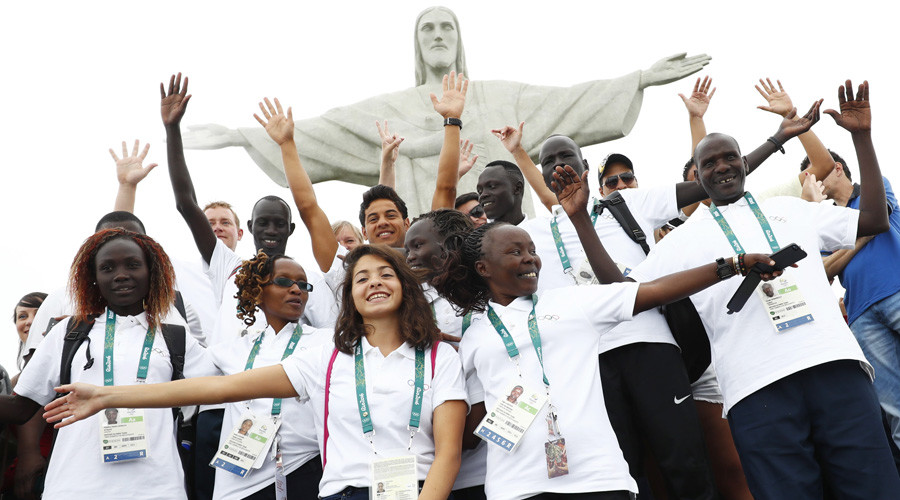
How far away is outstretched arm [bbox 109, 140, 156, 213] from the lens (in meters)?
5.43

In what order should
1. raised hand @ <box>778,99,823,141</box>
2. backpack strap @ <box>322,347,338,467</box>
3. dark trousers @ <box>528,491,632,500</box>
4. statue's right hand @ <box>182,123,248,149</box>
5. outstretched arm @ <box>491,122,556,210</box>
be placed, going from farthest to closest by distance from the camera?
statue's right hand @ <box>182,123,248,149</box>, outstretched arm @ <box>491,122,556,210</box>, raised hand @ <box>778,99,823,141</box>, backpack strap @ <box>322,347,338,467</box>, dark trousers @ <box>528,491,632,500</box>

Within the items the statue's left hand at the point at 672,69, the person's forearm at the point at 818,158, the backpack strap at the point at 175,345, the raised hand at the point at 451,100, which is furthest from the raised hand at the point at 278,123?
the statue's left hand at the point at 672,69

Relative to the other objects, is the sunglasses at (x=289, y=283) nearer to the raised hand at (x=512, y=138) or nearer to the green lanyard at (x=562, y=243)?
the green lanyard at (x=562, y=243)

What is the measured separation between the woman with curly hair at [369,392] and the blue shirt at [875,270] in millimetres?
2704

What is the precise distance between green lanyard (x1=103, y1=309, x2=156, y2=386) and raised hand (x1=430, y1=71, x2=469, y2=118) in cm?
238

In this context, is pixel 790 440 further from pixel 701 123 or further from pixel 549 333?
pixel 701 123

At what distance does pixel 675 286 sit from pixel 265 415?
1.88 meters

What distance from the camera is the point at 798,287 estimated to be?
3.35 m

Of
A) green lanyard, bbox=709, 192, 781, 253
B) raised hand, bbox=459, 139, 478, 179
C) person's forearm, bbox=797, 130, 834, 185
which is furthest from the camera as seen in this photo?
raised hand, bbox=459, 139, 478, 179

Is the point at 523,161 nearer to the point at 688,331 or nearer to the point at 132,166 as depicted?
the point at 688,331

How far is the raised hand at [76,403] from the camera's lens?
9.36 ft

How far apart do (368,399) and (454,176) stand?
224 cm

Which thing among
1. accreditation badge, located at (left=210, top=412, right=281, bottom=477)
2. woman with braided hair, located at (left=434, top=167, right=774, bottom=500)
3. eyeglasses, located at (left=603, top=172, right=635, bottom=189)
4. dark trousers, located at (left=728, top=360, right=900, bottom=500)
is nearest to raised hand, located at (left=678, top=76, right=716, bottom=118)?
eyeglasses, located at (left=603, top=172, right=635, bottom=189)

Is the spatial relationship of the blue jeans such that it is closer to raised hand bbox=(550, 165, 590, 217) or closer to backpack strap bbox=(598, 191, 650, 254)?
backpack strap bbox=(598, 191, 650, 254)
